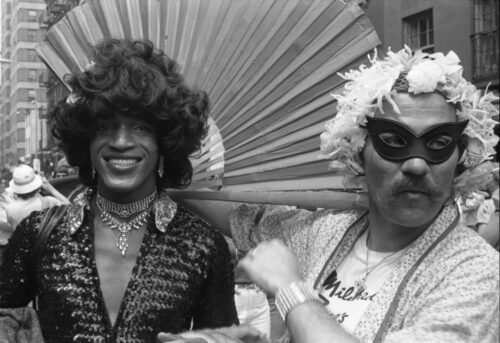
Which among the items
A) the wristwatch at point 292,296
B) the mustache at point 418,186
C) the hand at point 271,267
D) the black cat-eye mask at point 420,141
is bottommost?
the wristwatch at point 292,296

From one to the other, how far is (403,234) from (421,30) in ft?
34.7

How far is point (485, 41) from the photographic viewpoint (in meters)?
10.8

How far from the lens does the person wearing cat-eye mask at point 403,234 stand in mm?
1618

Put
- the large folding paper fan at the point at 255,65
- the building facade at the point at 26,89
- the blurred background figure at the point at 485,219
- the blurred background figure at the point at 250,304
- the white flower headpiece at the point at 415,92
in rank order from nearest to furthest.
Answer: the white flower headpiece at the point at 415,92 → the large folding paper fan at the point at 255,65 → the blurred background figure at the point at 250,304 → the blurred background figure at the point at 485,219 → the building facade at the point at 26,89

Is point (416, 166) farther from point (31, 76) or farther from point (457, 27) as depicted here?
point (31, 76)

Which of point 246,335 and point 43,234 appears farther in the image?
point 43,234

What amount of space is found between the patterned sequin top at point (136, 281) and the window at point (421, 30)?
1028cm

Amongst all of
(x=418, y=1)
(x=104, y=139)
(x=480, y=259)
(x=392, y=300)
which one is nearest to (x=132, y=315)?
(x=104, y=139)

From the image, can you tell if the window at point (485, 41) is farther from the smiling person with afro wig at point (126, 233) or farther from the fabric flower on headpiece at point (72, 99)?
the fabric flower on headpiece at point (72, 99)

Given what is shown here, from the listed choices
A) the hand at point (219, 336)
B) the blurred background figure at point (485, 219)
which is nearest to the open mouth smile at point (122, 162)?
the hand at point (219, 336)

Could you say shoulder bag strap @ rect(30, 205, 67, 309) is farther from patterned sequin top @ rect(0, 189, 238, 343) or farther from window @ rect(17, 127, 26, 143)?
window @ rect(17, 127, 26, 143)

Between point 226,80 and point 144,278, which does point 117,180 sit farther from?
point 226,80

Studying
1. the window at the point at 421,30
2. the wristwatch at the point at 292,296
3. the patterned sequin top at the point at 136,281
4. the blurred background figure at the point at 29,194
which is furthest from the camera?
the window at the point at 421,30

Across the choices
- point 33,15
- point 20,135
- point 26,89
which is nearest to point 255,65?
point 33,15
